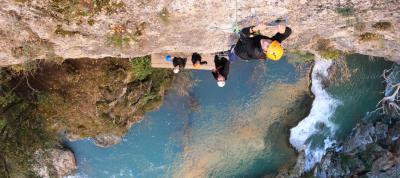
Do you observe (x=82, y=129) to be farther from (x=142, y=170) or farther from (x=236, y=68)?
(x=236, y=68)

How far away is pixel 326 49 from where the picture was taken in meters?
9.42

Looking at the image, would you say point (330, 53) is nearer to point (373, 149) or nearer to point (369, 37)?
point (369, 37)

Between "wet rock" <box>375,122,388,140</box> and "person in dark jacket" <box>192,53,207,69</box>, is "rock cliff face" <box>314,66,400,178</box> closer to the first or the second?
"wet rock" <box>375,122,388,140</box>

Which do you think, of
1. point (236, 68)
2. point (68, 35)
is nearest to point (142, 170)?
point (236, 68)

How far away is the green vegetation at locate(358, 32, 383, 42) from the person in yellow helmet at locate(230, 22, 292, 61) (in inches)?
85.3

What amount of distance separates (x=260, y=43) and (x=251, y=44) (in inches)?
8.0

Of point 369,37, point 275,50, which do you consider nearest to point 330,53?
point 369,37

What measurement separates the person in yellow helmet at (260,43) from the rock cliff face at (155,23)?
0.19m

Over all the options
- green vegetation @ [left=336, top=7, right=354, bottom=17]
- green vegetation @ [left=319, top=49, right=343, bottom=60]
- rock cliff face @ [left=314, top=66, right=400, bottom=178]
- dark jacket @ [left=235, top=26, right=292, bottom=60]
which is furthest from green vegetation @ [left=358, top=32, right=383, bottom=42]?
rock cliff face @ [left=314, top=66, right=400, bottom=178]

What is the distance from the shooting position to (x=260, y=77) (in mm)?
11500

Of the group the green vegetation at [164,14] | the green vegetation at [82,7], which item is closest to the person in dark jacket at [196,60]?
the green vegetation at [164,14]

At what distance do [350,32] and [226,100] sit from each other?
13.8ft

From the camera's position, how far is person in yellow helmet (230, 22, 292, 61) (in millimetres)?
6820

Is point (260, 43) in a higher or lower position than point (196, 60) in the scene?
higher
